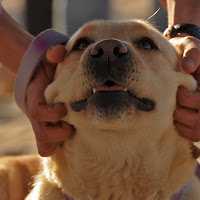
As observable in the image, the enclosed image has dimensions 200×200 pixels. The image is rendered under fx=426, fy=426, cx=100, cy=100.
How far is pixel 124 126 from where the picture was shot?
8.27 feet

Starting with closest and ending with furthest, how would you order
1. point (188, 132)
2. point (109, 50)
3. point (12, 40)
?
1. point (109, 50)
2. point (188, 132)
3. point (12, 40)

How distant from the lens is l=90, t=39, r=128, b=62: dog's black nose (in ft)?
8.04

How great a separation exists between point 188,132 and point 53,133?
90 centimetres

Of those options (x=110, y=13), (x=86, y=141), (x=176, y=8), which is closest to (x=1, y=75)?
(x=176, y=8)

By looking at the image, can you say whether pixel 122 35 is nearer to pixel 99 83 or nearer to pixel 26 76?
pixel 99 83

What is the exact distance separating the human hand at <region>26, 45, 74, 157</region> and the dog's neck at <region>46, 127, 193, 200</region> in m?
0.12

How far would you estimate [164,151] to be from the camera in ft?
9.35

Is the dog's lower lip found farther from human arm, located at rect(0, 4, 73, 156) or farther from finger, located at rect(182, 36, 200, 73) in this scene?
finger, located at rect(182, 36, 200, 73)

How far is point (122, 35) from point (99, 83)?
0.50 meters

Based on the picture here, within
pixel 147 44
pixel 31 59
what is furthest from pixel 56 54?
pixel 147 44

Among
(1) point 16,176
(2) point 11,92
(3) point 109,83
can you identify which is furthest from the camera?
(2) point 11,92

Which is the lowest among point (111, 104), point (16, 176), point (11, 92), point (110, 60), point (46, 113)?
point (11, 92)

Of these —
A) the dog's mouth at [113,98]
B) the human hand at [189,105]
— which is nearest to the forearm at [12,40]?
the dog's mouth at [113,98]

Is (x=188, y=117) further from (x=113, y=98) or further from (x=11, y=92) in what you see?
(x=11, y=92)
